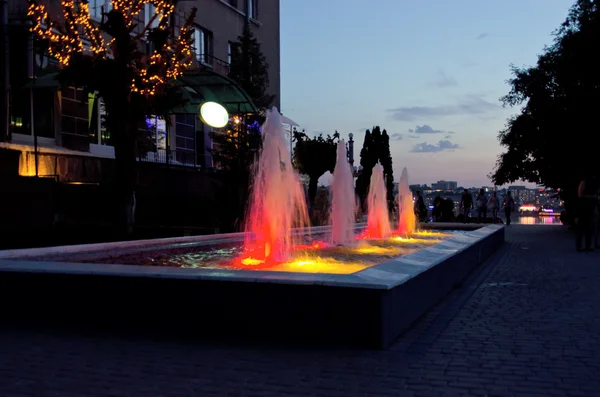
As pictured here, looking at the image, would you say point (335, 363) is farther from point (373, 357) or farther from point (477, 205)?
point (477, 205)

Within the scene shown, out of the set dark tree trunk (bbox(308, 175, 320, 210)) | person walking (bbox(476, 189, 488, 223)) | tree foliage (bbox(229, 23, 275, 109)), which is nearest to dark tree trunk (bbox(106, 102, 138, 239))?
tree foliage (bbox(229, 23, 275, 109))

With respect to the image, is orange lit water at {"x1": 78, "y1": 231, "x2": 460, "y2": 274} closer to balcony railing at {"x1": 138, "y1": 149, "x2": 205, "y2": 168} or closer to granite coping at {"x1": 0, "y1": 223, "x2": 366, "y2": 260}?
granite coping at {"x1": 0, "y1": 223, "x2": 366, "y2": 260}

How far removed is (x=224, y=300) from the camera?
532 cm

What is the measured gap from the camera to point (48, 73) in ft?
59.1

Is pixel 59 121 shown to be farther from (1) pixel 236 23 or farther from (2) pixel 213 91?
(1) pixel 236 23

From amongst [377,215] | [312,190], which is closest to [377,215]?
[377,215]

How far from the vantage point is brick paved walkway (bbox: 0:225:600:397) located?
407cm

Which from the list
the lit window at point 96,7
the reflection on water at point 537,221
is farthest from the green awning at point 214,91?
the reflection on water at point 537,221

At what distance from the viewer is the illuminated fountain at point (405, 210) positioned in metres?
19.8

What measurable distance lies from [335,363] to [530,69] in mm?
24579

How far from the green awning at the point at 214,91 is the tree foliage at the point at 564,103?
11.0 m

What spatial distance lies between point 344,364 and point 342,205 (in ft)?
32.1

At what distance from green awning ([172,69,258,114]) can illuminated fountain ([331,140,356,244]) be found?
6.34 metres

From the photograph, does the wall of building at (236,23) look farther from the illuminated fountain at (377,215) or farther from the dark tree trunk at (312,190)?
the illuminated fountain at (377,215)
